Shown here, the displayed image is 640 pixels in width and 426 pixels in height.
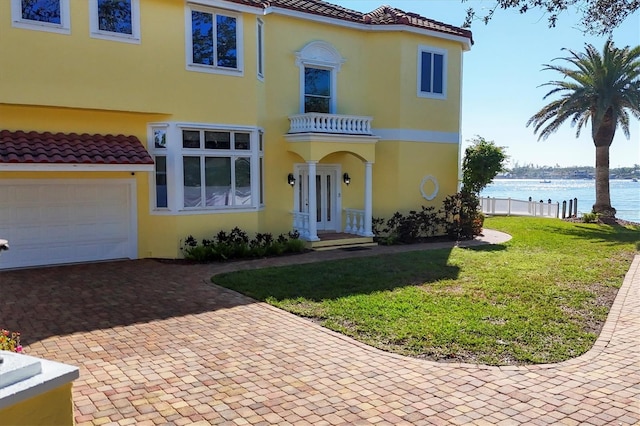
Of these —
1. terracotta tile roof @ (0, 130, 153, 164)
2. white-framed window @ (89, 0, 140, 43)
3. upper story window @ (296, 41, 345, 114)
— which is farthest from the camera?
upper story window @ (296, 41, 345, 114)

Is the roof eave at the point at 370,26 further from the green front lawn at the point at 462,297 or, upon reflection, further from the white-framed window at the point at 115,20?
the green front lawn at the point at 462,297

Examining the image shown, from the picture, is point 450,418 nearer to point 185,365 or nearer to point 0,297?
point 185,365

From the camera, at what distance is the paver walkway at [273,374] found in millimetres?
5383

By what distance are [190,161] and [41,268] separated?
479 cm

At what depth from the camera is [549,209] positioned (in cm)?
3088

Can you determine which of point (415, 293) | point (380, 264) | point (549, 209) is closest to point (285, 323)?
point (415, 293)

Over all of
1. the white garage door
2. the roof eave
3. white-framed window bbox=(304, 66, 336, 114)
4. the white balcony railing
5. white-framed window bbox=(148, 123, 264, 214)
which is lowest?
the white garage door

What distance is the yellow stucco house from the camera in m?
12.5

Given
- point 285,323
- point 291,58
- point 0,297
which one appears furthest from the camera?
point 291,58

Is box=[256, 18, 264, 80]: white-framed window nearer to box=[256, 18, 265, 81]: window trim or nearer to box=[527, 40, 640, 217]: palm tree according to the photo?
box=[256, 18, 265, 81]: window trim

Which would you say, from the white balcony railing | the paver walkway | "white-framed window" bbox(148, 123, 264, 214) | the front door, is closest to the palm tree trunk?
the white balcony railing

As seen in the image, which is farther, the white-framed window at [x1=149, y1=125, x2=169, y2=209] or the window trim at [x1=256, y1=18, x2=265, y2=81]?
the window trim at [x1=256, y1=18, x2=265, y2=81]

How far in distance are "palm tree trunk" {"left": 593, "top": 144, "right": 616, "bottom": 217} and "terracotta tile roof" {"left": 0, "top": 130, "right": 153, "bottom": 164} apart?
2414cm

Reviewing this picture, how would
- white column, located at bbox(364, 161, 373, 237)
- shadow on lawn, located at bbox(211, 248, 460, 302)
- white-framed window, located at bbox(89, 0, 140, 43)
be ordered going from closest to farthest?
shadow on lawn, located at bbox(211, 248, 460, 302), white-framed window, located at bbox(89, 0, 140, 43), white column, located at bbox(364, 161, 373, 237)
